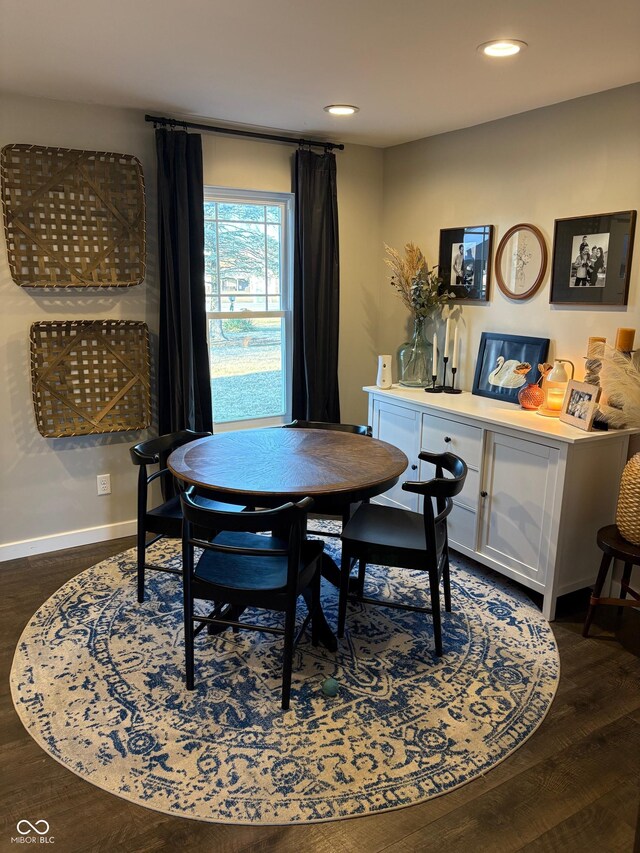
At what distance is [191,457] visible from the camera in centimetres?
278

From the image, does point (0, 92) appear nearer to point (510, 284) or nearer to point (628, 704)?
point (510, 284)

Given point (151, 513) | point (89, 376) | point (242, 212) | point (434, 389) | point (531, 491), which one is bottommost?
point (151, 513)

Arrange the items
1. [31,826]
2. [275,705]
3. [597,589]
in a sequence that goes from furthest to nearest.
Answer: [597,589]
[275,705]
[31,826]

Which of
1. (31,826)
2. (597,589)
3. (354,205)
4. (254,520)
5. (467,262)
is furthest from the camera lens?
(354,205)

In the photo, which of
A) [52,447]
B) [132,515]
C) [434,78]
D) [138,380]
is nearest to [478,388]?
[434,78]

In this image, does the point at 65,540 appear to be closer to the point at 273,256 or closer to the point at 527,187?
the point at 273,256

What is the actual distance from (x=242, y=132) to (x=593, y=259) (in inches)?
86.0

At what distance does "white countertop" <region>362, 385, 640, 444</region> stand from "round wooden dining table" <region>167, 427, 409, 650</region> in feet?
1.81

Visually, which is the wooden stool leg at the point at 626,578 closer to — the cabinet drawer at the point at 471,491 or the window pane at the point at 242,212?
the cabinet drawer at the point at 471,491

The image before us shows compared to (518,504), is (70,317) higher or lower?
higher

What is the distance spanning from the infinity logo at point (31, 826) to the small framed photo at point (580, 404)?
255cm

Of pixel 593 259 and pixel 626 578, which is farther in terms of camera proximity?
pixel 593 259

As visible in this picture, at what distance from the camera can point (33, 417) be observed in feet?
11.4

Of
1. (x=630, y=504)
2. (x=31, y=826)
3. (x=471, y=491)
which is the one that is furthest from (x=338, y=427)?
(x=31, y=826)
